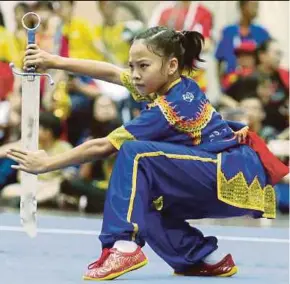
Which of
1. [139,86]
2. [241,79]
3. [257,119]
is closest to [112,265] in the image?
[139,86]

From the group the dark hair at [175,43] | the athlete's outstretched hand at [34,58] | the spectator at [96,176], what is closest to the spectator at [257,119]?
the spectator at [96,176]

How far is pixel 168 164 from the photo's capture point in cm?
403

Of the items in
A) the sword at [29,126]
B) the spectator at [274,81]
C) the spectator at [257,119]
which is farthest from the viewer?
the spectator at [274,81]

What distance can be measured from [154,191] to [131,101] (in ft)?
12.9

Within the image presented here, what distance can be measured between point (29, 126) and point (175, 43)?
65cm

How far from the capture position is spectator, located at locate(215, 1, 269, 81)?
8195mm

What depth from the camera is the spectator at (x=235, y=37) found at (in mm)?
8195

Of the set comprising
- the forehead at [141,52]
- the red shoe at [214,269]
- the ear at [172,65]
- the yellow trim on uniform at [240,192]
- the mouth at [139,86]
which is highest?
the forehead at [141,52]

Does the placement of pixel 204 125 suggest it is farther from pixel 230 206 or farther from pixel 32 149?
pixel 32 149

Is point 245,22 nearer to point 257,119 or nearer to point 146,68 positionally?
point 257,119

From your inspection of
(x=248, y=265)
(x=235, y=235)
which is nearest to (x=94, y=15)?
(x=235, y=235)

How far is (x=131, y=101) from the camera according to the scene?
26.2ft

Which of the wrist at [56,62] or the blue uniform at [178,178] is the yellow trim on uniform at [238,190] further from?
the wrist at [56,62]

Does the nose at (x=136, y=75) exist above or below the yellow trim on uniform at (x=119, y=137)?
above
